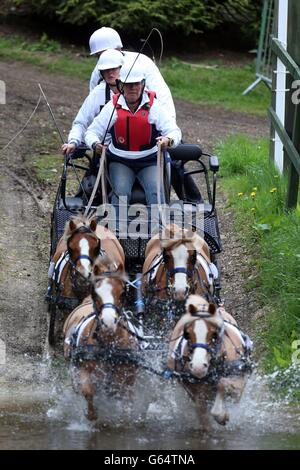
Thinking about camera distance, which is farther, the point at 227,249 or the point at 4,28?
the point at 4,28

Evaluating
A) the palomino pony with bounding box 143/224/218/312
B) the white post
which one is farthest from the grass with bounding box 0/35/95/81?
the palomino pony with bounding box 143/224/218/312

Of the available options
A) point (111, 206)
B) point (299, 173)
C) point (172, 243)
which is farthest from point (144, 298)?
point (299, 173)

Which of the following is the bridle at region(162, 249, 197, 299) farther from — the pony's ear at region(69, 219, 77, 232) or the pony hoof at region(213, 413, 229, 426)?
the pony hoof at region(213, 413, 229, 426)

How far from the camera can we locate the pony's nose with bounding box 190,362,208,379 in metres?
6.20

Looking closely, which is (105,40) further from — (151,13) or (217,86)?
(151,13)

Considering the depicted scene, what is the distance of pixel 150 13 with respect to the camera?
17969mm

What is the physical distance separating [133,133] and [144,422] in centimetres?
300

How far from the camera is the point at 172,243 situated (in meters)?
7.38

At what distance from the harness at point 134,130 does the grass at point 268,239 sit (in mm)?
1520

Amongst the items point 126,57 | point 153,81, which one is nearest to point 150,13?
point 153,81

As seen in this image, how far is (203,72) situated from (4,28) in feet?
13.5

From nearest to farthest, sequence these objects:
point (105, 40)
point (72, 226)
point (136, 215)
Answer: point (72, 226) → point (136, 215) → point (105, 40)

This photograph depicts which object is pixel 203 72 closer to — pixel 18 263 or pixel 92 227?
pixel 18 263

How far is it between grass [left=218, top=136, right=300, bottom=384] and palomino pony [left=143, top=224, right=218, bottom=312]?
75cm
